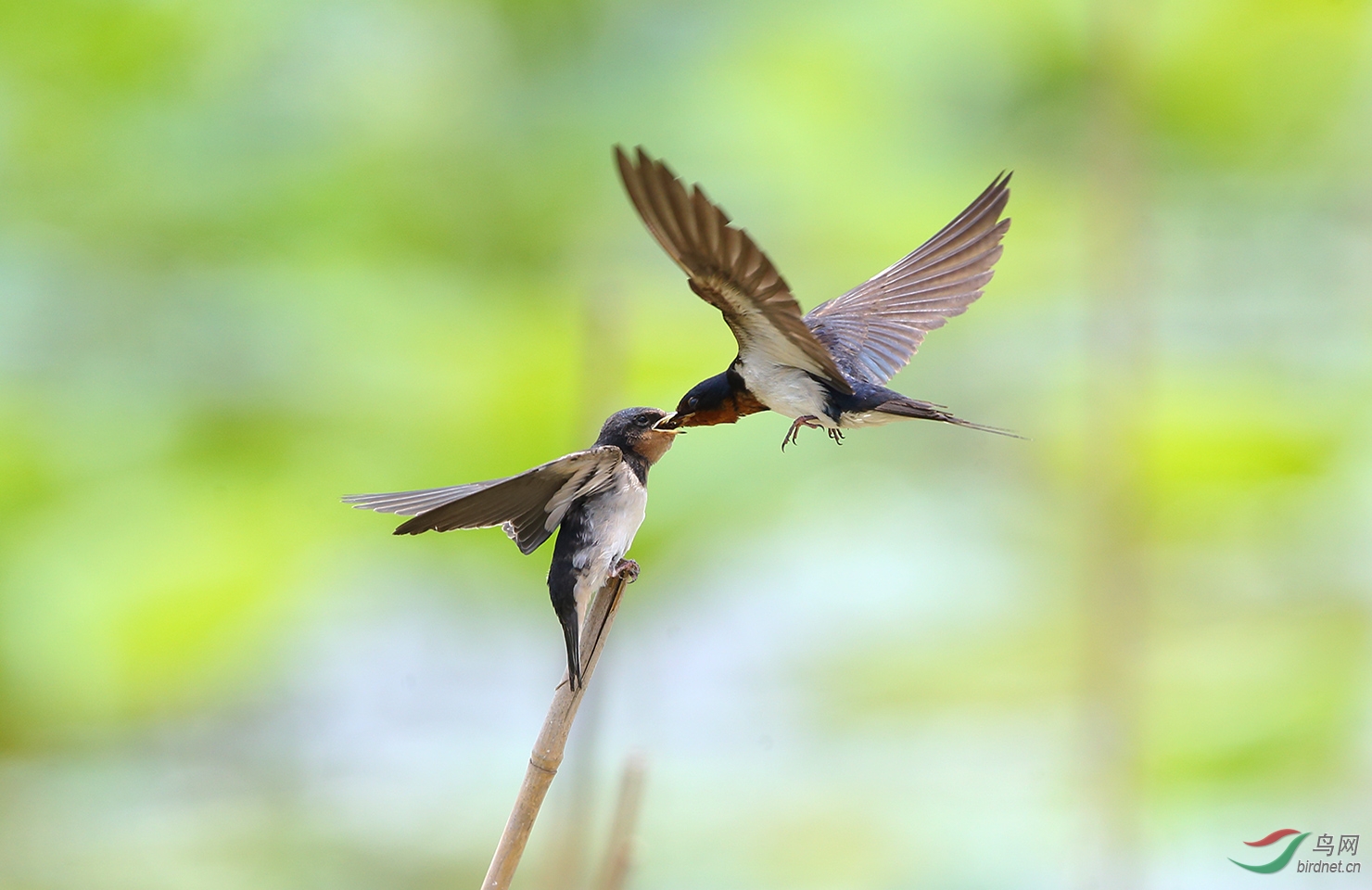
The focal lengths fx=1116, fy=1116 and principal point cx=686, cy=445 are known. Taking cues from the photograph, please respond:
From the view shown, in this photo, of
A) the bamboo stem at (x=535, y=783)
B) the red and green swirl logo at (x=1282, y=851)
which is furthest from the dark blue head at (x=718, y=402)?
the red and green swirl logo at (x=1282, y=851)

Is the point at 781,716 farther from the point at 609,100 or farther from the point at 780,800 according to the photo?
the point at 609,100

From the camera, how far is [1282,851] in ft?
4.74

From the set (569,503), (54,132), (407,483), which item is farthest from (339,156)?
(569,503)

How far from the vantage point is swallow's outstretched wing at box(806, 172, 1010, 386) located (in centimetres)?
58

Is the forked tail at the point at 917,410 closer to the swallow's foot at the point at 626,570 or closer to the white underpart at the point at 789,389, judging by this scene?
the white underpart at the point at 789,389

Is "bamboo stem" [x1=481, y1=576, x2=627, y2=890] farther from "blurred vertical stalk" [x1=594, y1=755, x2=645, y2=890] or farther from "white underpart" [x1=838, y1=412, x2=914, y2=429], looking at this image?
"white underpart" [x1=838, y1=412, x2=914, y2=429]

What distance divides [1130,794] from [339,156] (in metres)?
1.52

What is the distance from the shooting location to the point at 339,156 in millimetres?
1810

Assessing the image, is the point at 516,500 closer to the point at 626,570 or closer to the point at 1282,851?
the point at 626,570

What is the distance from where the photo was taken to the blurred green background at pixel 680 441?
5.52 feet

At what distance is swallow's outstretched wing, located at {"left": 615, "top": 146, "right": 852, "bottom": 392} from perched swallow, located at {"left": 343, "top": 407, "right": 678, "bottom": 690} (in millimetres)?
87

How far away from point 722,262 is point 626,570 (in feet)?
0.70

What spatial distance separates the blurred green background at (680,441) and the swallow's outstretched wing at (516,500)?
43.8 inches

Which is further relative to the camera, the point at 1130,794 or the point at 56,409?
the point at 56,409
